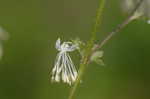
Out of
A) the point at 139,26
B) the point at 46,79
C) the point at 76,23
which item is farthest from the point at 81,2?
the point at 46,79

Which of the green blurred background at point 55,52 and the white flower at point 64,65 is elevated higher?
the green blurred background at point 55,52

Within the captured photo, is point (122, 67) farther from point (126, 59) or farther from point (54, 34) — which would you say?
point (54, 34)

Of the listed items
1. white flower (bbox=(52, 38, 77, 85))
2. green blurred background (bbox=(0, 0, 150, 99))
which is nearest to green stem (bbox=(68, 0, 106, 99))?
white flower (bbox=(52, 38, 77, 85))

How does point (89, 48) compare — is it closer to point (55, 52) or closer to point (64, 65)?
point (64, 65)

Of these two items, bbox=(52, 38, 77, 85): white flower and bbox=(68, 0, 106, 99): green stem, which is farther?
bbox=(52, 38, 77, 85): white flower

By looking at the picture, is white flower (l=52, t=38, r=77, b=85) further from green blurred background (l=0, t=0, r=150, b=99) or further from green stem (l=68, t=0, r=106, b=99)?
green blurred background (l=0, t=0, r=150, b=99)

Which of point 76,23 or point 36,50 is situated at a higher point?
point 76,23

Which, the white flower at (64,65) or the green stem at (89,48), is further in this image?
the white flower at (64,65)

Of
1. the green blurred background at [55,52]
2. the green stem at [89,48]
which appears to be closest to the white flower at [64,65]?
the green stem at [89,48]

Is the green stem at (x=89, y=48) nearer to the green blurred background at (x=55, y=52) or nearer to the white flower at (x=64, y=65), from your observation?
the white flower at (x=64, y=65)
